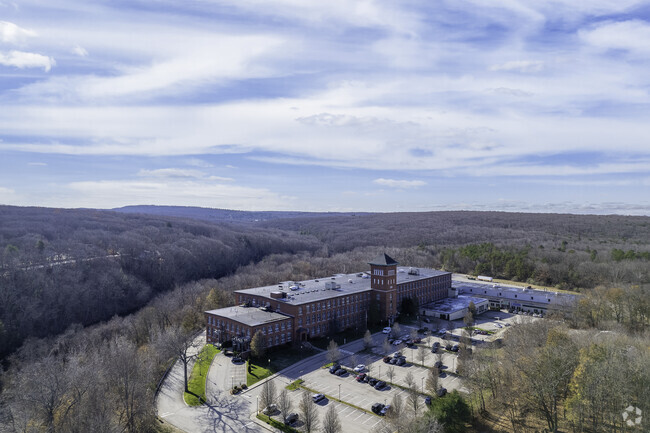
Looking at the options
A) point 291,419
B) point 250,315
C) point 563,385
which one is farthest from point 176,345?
point 563,385

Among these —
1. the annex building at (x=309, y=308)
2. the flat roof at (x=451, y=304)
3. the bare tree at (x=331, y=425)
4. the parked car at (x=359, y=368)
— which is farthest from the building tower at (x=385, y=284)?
the bare tree at (x=331, y=425)

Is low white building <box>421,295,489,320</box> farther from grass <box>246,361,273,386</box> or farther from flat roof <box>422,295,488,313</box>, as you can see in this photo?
grass <box>246,361,273,386</box>

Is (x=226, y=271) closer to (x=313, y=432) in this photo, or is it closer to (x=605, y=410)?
(x=313, y=432)

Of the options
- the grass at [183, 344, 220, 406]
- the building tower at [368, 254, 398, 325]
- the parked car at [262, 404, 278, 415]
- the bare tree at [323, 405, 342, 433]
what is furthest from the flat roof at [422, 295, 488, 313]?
the bare tree at [323, 405, 342, 433]

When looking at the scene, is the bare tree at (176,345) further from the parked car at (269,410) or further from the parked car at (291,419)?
the parked car at (291,419)

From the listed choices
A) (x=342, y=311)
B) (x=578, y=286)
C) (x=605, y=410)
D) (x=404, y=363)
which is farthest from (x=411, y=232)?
(x=605, y=410)
